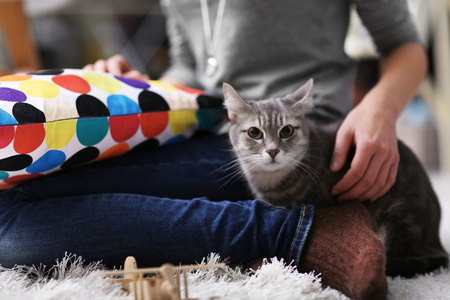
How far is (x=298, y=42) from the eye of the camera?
1.04m

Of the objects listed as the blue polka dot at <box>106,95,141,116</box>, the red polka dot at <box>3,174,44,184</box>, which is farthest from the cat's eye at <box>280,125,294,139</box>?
the red polka dot at <box>3,174,44,184</box>

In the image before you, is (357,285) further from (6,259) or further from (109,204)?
(6,259)

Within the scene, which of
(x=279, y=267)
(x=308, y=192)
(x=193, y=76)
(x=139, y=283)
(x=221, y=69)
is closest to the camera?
(x=139, y=283)

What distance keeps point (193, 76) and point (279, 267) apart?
88 cm

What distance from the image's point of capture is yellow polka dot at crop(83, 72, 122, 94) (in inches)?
34.2

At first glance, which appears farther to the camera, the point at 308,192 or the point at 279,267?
the point at 308,192

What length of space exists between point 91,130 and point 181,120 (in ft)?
0.87

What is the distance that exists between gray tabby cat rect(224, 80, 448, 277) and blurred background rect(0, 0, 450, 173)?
421 millimetres

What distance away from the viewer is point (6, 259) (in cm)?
76

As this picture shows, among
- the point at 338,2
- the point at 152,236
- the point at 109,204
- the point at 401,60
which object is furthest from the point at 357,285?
the point at 338,2

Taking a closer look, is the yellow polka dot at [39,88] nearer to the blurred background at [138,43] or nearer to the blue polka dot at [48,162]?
the blue polka dot at [48,162]

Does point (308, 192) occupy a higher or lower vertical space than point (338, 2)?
lower

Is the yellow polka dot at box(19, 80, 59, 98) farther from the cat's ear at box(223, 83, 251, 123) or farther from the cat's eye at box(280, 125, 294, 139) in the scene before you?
the cat's eye at box(280, 125, 294, 139)

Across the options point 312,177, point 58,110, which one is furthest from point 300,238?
point 58,110
